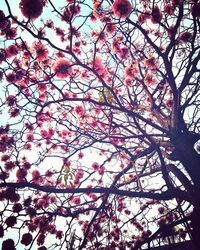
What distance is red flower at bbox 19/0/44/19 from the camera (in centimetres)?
328

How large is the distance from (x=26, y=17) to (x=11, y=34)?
1.16m

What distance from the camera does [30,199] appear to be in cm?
412

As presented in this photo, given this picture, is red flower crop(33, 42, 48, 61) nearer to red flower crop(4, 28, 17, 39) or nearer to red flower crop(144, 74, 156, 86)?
red flower crop(4, 28, 17, 39)

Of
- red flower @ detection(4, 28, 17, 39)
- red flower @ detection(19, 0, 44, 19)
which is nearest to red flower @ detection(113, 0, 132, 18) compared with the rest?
red flower @ detection(19, 0, 44, 19)

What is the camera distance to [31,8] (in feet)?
10.8

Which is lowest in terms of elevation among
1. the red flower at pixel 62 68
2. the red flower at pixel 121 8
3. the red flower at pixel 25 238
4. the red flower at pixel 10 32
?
the red flower at pixel 25 238

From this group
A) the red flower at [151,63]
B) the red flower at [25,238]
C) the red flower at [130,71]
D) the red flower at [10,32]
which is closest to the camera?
the red flower at [25,238]

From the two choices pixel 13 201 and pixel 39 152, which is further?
pixel 39 152

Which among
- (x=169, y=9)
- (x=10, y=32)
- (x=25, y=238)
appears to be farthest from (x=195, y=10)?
(x=25, y=238)

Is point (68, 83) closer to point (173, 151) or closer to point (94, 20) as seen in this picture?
point (94, 20)

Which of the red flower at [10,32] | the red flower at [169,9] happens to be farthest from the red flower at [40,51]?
the red flower at [169,9]

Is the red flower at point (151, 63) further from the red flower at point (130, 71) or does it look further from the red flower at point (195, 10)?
the red flower at point (195, 10)

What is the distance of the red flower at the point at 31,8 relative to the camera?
3275mm

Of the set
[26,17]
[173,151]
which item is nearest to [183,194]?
[173,151]
